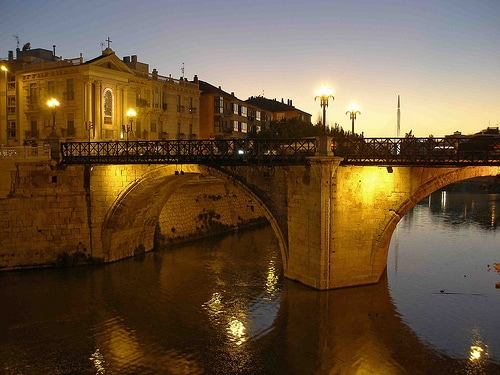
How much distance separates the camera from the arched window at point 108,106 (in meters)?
37.6

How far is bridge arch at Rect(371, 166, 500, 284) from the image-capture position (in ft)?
62.8

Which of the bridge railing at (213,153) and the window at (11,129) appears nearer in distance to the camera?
the bridge railing at (213,153)

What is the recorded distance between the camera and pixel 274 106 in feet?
266

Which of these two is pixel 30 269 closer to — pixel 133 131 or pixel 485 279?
pixel 133 131

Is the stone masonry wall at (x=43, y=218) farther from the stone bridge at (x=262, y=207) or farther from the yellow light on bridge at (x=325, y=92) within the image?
the yellow light on bridge at (x=325, y=92)

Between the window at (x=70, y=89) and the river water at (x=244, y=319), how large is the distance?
15159 mm

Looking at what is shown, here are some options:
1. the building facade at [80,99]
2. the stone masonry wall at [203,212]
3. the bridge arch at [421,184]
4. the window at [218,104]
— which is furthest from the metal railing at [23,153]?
the window at [218,104]

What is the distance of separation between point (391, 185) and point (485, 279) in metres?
7.48

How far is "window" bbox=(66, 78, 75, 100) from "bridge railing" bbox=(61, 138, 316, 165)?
34.7 feet

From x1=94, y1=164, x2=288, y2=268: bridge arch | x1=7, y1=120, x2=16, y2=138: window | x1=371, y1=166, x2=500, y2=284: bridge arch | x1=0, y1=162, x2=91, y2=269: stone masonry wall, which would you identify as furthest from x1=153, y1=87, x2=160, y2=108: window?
x1=371, y1=166, x2=500, y2=284: bridge arch

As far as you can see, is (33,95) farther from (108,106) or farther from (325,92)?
(325,92)

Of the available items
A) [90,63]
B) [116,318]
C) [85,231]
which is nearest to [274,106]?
[90,63]

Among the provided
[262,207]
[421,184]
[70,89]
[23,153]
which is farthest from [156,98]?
[421,184]

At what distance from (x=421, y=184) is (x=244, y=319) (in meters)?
9.12
